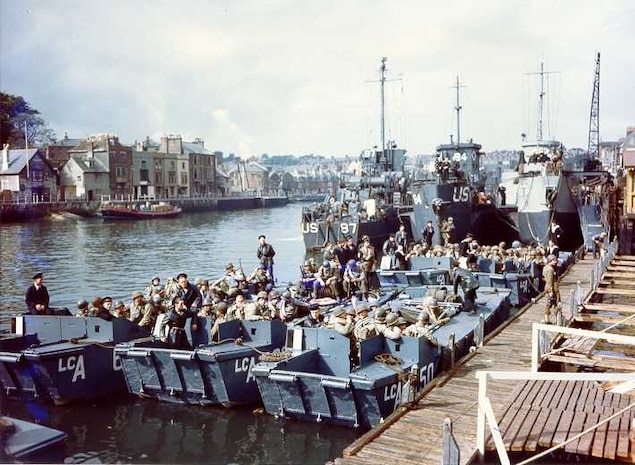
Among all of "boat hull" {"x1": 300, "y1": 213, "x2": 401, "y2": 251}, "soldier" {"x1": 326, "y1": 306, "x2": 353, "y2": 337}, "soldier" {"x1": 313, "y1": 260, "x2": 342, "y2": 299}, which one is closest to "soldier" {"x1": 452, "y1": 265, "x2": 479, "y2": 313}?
"soldier" {"x1": 313, "y1": 260, "x2": 342, "y2": 299}

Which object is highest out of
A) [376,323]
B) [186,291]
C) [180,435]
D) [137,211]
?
[137,211]

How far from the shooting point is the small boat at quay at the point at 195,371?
30.6 feet

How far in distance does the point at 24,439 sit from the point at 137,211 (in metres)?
49.2

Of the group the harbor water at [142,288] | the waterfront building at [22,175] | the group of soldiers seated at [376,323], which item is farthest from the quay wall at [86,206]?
the group of soldiers seated at [376,323]

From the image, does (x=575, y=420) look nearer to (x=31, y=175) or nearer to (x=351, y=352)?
(x=351, y=352)

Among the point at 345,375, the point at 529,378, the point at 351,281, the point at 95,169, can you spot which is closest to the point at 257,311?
the point at 345,375

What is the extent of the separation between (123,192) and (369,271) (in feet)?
136

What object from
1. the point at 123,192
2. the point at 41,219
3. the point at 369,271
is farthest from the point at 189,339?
the point at 123,192

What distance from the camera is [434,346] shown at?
31.7ft

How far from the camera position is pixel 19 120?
14.9 meters

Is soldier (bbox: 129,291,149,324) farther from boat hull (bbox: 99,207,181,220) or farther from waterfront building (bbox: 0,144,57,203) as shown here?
boat hull (bbox: 99,207,181,220)

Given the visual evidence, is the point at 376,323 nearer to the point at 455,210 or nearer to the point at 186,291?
the point at 186,291

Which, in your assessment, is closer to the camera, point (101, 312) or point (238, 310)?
point (101, 312)

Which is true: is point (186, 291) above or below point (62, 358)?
above
